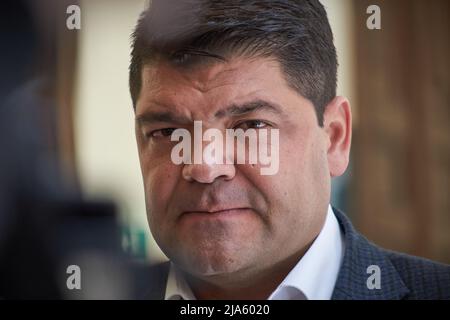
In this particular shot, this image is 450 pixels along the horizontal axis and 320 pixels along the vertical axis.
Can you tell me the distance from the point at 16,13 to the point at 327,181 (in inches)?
27.8

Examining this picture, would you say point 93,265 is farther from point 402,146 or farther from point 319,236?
point 402,146

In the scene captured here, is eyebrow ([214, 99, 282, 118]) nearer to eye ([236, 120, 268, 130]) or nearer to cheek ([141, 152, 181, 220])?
eye ([236, 120, 268, 130])

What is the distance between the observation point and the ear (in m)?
1.21

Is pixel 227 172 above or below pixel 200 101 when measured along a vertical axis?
below

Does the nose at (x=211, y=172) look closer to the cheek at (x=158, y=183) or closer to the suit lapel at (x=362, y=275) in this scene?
the cheek at (x=158, y=183)

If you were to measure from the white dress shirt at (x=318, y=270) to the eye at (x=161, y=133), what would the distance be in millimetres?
326

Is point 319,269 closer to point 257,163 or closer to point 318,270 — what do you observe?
point 318,270

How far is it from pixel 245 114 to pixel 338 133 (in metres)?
0.18

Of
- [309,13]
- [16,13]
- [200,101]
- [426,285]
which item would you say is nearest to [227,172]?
[200,101]

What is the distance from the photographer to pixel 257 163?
1.18 meters

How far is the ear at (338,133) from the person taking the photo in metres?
1.21
